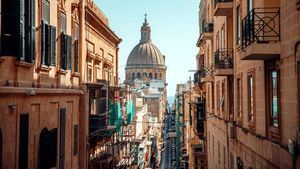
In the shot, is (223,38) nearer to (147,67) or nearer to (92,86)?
(92,86)

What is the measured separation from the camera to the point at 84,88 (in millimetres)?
15938

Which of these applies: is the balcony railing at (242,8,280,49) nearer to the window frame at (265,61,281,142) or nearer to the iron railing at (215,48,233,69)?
the window frame at (265,61,281,142)

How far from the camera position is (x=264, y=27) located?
956cm

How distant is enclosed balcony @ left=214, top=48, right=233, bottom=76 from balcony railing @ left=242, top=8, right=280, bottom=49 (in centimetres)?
566

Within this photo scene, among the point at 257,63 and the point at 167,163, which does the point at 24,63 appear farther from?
the point at 167,163

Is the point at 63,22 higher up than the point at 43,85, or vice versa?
the point at 63,22

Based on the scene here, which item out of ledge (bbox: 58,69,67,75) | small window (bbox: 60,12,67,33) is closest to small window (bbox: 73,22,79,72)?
small window (bbox: 60,12,67,33)

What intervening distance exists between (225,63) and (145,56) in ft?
334

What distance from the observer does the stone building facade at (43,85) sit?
859 cm

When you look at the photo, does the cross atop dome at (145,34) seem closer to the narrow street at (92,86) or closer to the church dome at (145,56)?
the church dome at (145,56)

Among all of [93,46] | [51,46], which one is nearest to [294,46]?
[51,46]

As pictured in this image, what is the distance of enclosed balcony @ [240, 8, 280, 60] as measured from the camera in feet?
30.2

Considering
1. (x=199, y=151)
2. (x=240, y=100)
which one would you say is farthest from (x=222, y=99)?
(x=199, y=151)

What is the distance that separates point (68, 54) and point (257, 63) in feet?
21.0
